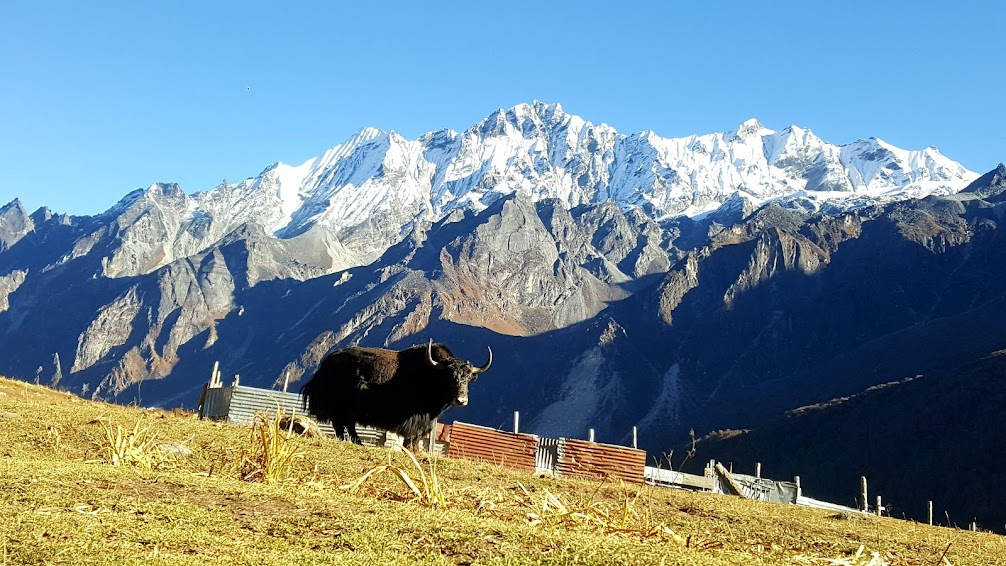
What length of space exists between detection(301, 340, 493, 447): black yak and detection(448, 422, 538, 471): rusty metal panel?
22.1 ft

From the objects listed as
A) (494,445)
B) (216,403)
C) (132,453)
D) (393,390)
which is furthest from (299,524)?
(216,403)

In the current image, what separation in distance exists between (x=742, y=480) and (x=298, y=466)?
2683cm

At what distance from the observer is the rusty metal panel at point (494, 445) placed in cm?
2395

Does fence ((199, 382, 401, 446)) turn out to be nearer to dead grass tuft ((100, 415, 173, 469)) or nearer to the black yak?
the black yak

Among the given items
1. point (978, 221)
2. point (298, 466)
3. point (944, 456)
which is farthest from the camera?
point (978, 221)

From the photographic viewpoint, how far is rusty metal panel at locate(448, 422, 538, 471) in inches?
943

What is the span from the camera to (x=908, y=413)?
254 ft

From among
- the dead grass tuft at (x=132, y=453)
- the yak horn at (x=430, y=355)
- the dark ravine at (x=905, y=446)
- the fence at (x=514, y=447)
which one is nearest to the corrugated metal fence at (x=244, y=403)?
the fence at (x=514, y=447)

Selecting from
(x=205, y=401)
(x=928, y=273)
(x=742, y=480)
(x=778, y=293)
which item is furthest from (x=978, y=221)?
(x=205, y=401)

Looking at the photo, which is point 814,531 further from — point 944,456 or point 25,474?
point 944,456

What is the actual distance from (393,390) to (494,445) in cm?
778

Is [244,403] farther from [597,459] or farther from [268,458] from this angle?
[268,458]

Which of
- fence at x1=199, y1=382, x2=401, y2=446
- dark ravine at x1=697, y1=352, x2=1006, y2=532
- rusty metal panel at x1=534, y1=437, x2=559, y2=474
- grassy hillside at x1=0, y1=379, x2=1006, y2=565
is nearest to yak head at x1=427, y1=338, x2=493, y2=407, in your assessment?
grassy hillside at x1=0, y1=379, x2=1006, y2=565

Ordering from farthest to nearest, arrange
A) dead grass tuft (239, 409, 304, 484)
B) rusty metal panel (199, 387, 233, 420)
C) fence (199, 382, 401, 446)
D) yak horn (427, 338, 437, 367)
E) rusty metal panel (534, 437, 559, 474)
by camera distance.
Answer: rusty metal panel (199, 387, 233, 420) < fence (199, 382, 401, 446) < rusty metal panel (534, 437, 559, 474) < yak horn (427, 338, 437, 367) < dead grass tuft (239, 409, 304, 484)
